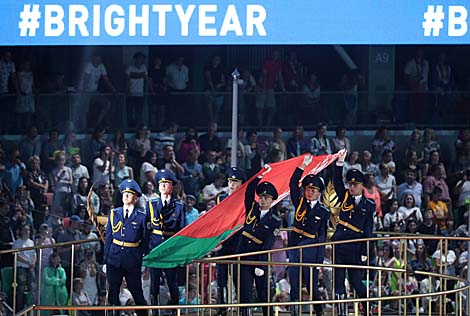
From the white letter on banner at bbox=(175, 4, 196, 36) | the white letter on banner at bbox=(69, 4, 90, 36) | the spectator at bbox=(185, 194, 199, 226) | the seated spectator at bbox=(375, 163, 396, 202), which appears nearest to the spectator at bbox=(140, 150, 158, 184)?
the spectator at bbox=(185, 194, 199, 226)

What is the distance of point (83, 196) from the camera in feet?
62.4

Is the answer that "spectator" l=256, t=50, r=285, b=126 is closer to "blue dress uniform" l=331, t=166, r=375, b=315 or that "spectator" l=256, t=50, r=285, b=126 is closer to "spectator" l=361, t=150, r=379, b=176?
"spectator" l=361, t=150, r=379, b=176

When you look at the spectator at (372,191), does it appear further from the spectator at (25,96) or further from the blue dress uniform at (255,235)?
the spectator at (25,96)

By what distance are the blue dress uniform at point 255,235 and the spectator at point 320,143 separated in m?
5.77

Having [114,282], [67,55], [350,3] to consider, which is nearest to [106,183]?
[67,55]

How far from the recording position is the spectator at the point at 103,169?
19.2 metres

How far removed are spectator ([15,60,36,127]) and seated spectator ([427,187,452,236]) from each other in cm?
531

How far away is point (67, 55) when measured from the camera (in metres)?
20.9

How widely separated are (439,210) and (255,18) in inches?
131

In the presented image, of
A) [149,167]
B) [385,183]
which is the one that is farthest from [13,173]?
[385,183]

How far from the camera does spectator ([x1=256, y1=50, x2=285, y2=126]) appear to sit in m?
20.2

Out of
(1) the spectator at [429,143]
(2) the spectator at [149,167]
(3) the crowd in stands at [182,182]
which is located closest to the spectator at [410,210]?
(3) the crowd in stands at [182,182]

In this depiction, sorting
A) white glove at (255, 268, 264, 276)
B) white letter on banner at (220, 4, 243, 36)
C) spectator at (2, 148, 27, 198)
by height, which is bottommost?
white glove at (255, 268, 264, 276)

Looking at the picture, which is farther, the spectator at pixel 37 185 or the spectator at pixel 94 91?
the spectator at pixel 94 91
